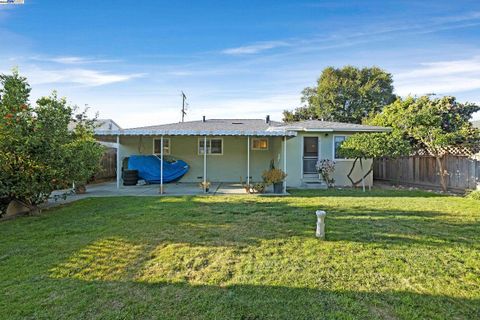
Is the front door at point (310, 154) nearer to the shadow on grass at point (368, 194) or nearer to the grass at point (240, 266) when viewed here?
the shadow on grass at point (368, 194)

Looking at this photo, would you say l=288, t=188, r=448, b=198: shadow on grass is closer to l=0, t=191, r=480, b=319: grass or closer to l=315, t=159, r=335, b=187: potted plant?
l=315, t=159, r=335, b=187: potted plant

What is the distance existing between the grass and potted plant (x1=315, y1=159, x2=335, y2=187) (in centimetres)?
516

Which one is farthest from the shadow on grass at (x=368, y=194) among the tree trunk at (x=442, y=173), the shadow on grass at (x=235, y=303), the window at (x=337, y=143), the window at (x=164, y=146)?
the window at (x=164, y=146)

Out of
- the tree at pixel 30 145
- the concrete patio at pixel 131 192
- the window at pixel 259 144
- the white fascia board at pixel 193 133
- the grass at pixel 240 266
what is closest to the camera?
the grass at pixel 240 266

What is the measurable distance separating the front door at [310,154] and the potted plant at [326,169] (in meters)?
0.41

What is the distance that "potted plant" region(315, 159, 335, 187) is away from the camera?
36.6 ft

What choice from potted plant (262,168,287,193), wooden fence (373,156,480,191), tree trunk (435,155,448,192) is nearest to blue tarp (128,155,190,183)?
potted plant (262,168,287,193)

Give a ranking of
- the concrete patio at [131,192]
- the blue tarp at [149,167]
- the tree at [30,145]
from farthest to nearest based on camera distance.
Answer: the blue tarp at [149,167] < the concrete patio at [131,192] < the tree at [30,145]

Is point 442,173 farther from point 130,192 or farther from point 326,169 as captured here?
point 130,192

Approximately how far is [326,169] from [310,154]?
107 centimetres

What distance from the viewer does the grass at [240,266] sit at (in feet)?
8.20

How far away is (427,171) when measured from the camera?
1114cm

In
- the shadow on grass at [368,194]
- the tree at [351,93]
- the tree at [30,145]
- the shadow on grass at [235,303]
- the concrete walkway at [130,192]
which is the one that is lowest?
the shadow on grass at [235,303]

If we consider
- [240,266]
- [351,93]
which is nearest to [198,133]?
[240,266]
